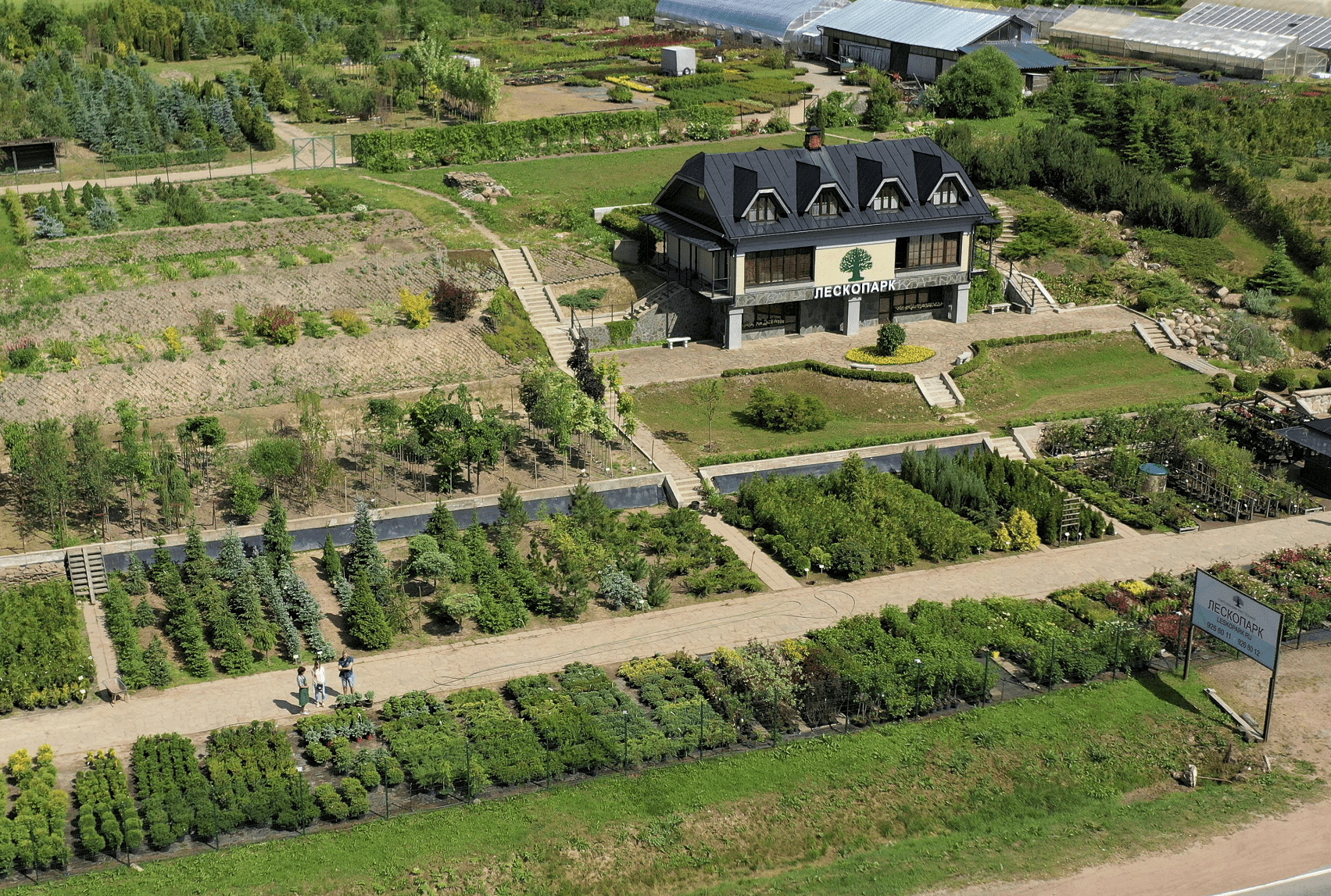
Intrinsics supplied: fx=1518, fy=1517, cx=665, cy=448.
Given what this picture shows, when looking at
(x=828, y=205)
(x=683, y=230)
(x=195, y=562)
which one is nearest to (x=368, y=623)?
(x=195, y=562)

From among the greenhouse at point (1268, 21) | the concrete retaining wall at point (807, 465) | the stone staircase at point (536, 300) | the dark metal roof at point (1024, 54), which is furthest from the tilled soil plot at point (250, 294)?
the greenhouse at point (1268, 21)

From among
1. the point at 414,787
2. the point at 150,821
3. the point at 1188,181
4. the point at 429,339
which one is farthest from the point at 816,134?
the point at 150,821

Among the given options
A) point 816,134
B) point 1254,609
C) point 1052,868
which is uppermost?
point 816,134

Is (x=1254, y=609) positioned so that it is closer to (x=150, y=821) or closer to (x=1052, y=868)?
(x=1052, y=868)

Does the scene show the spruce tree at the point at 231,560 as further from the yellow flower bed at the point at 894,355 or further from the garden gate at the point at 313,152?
the garden gate at the point at 313,152

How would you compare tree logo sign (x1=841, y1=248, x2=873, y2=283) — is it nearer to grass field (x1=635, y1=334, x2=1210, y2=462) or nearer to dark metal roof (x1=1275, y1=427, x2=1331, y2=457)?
grass field (x1=635, y1=334, x2=1210, y2=462)

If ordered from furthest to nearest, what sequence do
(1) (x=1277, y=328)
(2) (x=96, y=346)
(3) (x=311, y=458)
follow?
(1) (x=1277, y=328) → (2) (x=96, y=346) → (3) (x=311, y=458)
